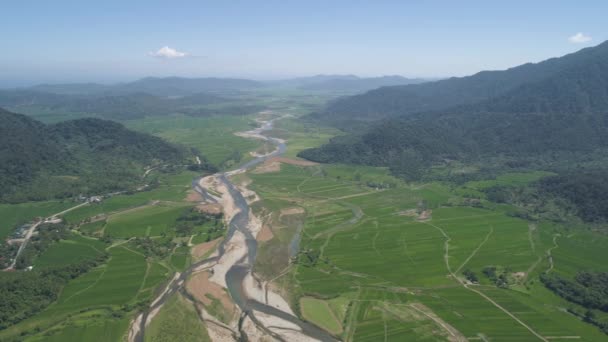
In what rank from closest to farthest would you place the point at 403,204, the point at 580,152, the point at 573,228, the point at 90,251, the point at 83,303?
the point at 83,303 < the point at 90,251 < the point at 573,228 < the point at 403,204 < the point at 580,152

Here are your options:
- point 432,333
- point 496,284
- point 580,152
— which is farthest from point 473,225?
point 580,152

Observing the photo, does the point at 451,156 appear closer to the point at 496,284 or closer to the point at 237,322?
the point at 496,284

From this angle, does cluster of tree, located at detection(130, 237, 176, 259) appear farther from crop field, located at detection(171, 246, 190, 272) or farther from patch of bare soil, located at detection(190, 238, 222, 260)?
patch of bare soil, located at detection(190, 238, 222, 260)

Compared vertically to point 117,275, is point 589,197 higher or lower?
higher

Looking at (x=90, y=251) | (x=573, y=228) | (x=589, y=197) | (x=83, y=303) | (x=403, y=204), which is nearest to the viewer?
(x=83, y=303)

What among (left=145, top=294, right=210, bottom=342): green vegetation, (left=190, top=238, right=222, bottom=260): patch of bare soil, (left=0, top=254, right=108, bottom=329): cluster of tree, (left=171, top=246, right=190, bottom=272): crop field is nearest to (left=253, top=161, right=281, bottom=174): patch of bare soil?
(left=190, top=238, right=222, bottom=260): patch of bare soil

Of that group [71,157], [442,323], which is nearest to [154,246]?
[442,323]
